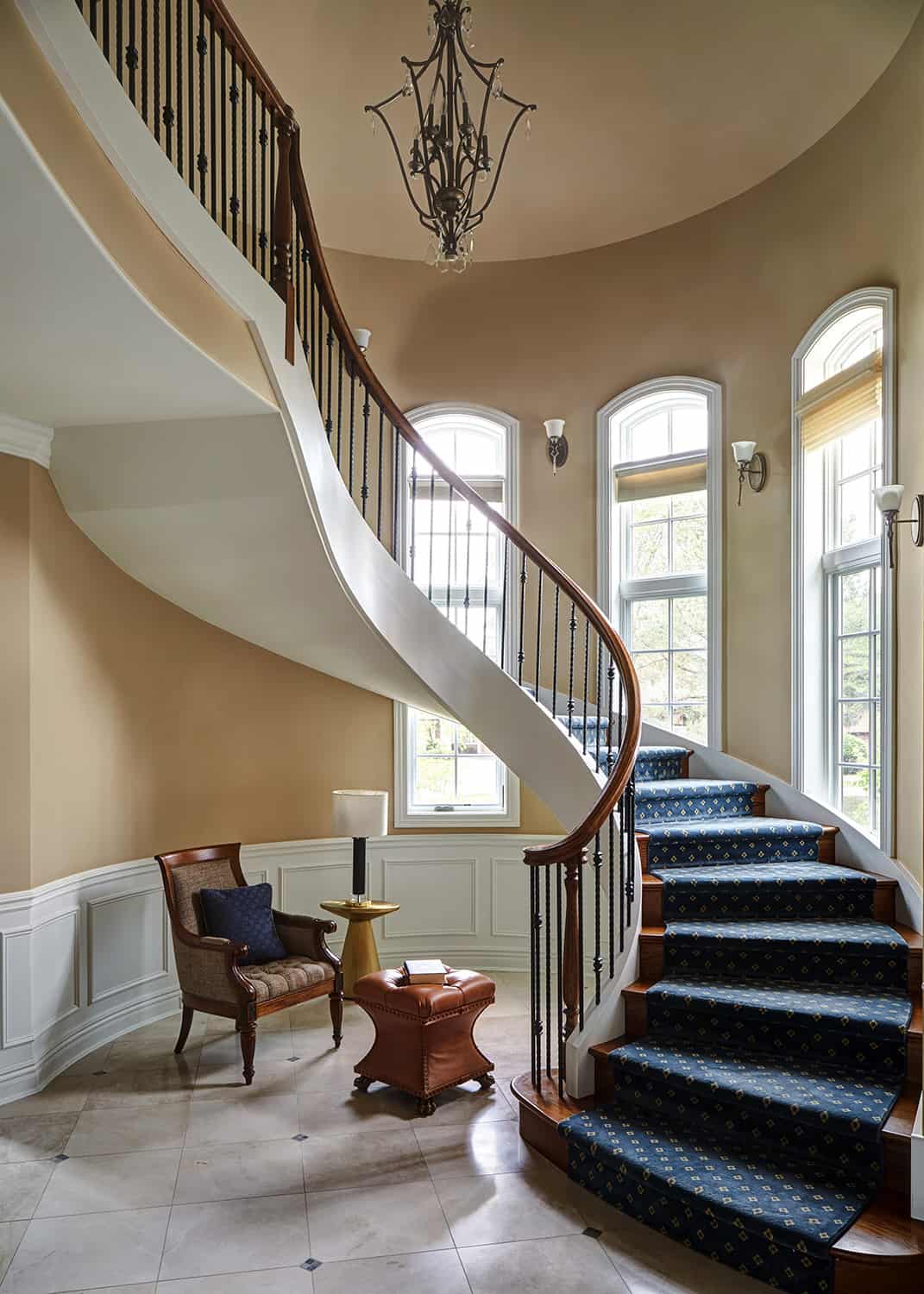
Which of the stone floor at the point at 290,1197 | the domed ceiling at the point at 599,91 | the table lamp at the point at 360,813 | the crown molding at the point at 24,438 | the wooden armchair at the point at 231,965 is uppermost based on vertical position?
the domed ceiling at the point at 599,91

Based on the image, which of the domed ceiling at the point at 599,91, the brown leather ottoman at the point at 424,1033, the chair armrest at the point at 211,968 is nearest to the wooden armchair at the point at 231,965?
the chair armrest at the point at 211,968

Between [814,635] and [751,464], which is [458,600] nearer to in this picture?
[751,464]

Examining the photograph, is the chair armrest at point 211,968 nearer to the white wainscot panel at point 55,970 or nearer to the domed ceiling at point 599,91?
the white wainscot panel at point 55,970

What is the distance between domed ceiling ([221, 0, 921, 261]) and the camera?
14.4ft

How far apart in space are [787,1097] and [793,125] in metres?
4.55

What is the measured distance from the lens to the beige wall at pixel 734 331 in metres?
4.24

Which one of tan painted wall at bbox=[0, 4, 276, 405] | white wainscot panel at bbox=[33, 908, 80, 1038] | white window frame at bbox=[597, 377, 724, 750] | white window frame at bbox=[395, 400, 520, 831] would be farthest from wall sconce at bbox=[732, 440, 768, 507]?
white wainscot panel at bbox=[33, 908, 80, 1038]

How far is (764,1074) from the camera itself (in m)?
3.40

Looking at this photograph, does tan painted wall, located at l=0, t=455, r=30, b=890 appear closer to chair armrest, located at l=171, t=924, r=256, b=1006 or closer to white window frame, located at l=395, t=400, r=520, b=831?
chair armrest, located at l=171, t=924, r=256, b=1006

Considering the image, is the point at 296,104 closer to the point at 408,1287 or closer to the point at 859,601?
the point at 859,601

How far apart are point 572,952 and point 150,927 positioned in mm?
2554

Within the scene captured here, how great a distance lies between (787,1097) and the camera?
3.19 metres

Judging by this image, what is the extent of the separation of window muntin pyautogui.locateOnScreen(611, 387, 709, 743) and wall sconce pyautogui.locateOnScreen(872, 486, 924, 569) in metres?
A: 1.62

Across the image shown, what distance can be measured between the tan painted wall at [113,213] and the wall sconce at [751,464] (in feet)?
9.12
